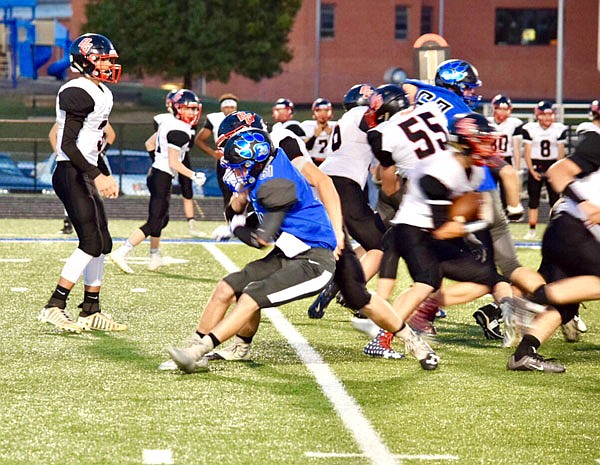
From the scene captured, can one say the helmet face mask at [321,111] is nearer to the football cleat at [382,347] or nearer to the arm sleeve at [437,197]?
the football cleat at [382,347]

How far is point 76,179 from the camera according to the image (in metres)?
8.33

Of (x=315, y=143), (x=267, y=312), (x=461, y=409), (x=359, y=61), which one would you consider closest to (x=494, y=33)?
(x=359, y=61)

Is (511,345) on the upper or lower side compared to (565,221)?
lower

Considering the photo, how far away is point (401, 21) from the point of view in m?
53.7

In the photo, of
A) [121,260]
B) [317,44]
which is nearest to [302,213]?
[121,260]

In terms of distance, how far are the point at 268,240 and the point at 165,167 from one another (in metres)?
6.25

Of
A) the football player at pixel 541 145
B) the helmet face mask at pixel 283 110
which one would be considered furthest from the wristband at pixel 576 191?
the football player at pixel 541 145

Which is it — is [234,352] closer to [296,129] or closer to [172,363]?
[172,363]

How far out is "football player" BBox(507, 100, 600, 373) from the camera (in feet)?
22.5

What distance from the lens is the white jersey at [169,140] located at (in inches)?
496

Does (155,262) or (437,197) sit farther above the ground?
(437,197)

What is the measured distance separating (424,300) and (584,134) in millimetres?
1302

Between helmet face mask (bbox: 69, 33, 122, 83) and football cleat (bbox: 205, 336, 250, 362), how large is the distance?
2063 millimetres

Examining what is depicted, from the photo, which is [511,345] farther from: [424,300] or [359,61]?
[359,61]
